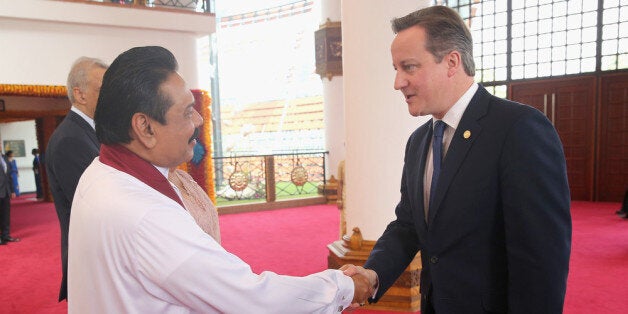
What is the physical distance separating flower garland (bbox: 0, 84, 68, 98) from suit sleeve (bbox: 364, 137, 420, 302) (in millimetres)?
6356

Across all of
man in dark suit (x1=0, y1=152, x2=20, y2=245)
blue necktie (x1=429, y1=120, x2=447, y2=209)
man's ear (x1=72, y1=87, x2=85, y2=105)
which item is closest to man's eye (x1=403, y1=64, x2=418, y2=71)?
blue necktie (x1=429, y1=120, x2=447, y2=209)

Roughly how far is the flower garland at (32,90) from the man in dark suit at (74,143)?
503cm

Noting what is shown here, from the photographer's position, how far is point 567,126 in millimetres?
9984

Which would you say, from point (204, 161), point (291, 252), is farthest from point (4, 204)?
point (291, 252)

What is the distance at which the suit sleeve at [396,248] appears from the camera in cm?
181

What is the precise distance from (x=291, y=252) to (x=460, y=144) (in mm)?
4694

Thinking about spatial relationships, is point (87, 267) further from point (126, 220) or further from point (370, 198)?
point (370, 198)

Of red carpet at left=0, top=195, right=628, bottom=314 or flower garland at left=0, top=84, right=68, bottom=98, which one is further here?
flower garland at left=0, top=84, right=68, bottom=98

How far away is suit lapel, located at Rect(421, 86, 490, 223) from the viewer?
1.47 meters

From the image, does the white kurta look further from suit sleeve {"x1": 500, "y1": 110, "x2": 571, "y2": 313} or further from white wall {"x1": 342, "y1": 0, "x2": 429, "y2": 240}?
white wall {"x1": 342, "y1": 0, "x2": 429, "y2": 240}

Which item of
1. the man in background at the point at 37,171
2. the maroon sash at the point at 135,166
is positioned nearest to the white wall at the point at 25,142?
the man in background at the point at 37,171

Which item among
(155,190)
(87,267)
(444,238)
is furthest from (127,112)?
(444,238)

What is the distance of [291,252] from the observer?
5922mm

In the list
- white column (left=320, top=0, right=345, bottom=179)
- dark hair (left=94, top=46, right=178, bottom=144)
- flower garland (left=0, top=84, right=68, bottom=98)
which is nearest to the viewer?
dark hair (left=94, top=46, right=178, bottom=144)
